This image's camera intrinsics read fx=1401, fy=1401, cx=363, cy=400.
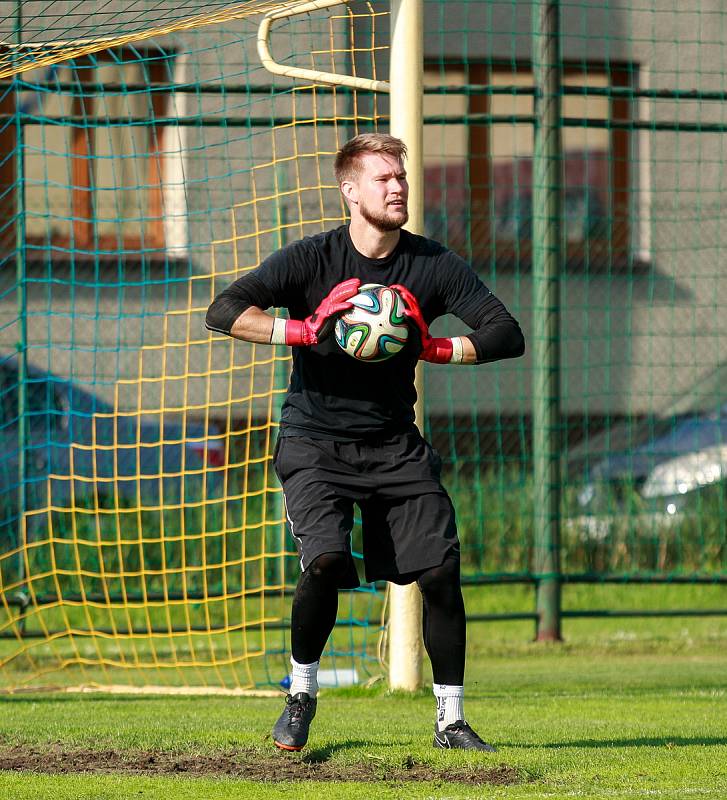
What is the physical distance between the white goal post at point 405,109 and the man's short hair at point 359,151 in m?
1.56

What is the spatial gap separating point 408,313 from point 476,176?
10.9 m

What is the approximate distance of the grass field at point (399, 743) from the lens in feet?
13.4

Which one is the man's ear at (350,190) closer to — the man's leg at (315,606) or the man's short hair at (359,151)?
the man's short hair at (359,151)

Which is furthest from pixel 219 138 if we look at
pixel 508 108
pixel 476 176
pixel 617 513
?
pixel 508 108

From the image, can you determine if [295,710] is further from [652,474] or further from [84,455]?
[652,474]

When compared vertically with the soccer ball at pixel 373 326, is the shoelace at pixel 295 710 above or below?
below

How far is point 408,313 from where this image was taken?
14.7 ft

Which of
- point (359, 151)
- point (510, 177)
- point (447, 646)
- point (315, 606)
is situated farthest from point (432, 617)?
point (510, 177)

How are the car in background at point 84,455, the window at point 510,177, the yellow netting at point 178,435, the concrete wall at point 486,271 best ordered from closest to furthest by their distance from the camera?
the yellow netting at point 178,435 < the car in background at point 84,455 < the concrete wall at point 486,271 < the window at point 510,177

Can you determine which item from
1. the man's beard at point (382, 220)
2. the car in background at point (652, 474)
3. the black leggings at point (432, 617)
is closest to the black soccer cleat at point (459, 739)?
the black leggings at point (432, 617)

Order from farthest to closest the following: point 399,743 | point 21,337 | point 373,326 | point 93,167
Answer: point 93,167 → point 21,337 → point 399,743 → point 373,326

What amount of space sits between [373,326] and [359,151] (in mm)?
744

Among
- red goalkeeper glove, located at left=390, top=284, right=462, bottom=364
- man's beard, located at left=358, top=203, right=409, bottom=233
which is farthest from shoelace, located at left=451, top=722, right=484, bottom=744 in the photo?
man's beard, located at left=358, top=203, right=409, bottom=233

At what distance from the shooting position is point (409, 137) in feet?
21.1
